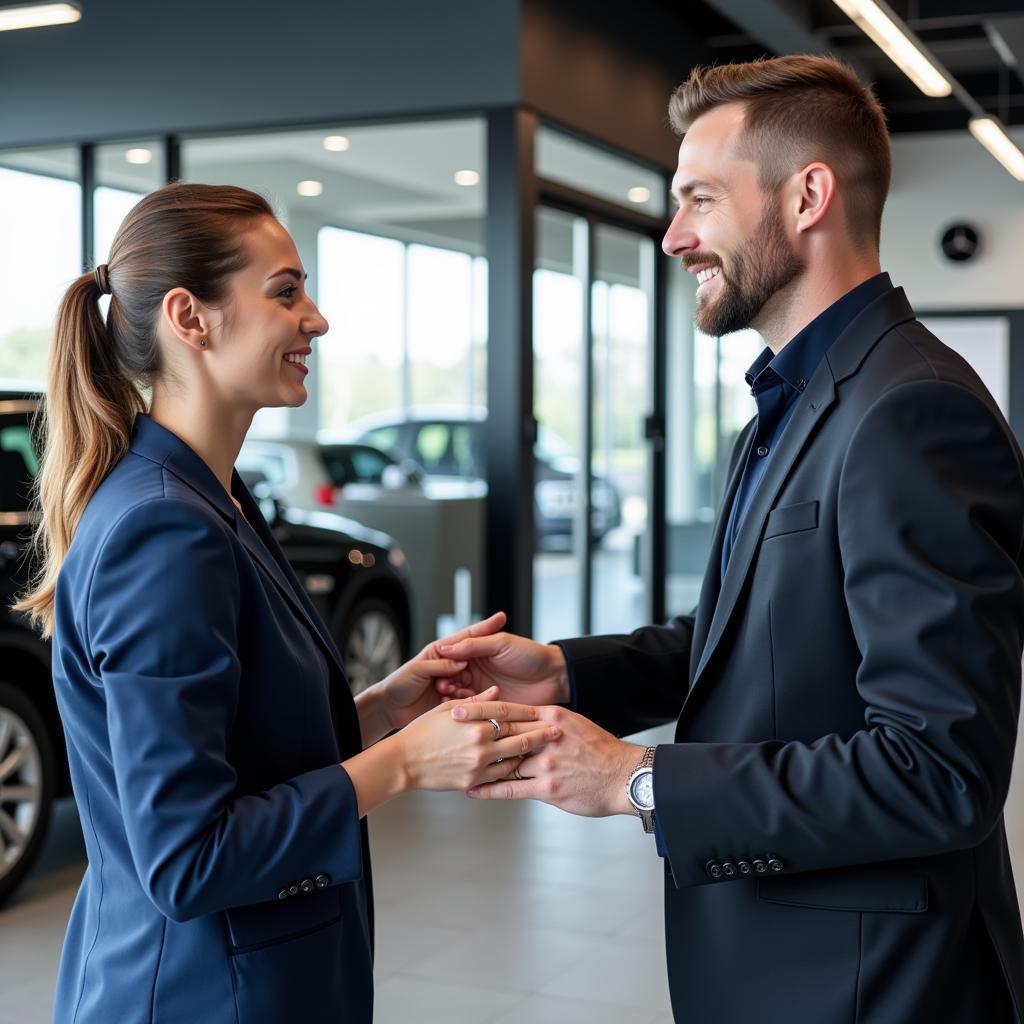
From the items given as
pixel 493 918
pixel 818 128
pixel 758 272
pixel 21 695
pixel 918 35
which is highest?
pixel 918 35

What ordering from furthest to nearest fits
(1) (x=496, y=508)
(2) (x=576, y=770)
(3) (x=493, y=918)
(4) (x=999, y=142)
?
(4) (x=999, y=142) < (1) (x=496, y=508) < (3) (x=493, y=918) < (2) (x=576, y=770)

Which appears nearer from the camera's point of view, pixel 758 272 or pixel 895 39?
pixel 758 272

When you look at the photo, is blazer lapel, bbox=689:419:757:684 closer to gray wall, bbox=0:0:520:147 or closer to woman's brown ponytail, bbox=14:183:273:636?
woman's brown ponytail, bbox=14:183:273:636

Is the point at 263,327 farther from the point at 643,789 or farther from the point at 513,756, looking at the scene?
the point at 643,789

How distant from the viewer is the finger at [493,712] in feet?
5.22

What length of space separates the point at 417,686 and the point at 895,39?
5482 mm

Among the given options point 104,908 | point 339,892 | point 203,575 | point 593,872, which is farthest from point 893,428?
point 593,872

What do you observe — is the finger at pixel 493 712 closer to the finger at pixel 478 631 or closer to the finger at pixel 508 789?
the finger at pixel 508 789

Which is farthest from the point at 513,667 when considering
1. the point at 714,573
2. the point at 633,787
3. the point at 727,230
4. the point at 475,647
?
the point at 727,230

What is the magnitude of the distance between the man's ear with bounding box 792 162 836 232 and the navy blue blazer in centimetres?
74

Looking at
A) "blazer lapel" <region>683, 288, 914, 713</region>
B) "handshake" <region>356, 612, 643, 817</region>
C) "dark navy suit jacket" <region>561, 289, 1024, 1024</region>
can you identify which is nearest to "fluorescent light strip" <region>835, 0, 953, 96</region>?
"blazer lapel" <region>683, 288, 914, 713</region>

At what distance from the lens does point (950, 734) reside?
1332mm

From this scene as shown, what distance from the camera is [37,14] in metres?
5.94

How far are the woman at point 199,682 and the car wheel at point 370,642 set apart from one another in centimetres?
437
